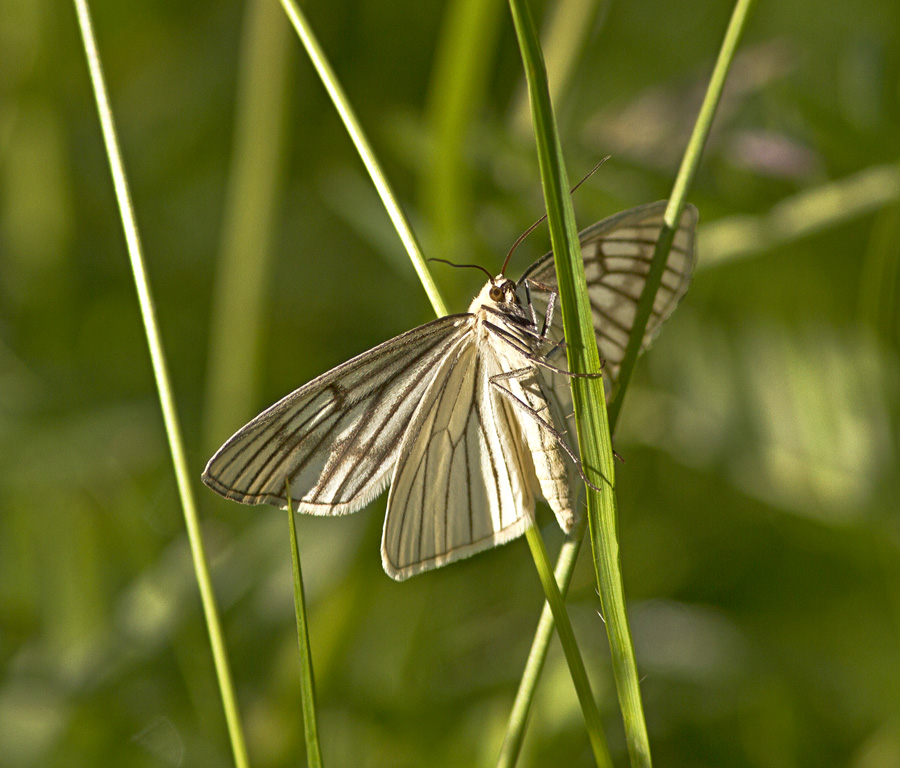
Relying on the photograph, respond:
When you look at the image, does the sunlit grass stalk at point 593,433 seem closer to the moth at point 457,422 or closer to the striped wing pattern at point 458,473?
the moth at point 457,422

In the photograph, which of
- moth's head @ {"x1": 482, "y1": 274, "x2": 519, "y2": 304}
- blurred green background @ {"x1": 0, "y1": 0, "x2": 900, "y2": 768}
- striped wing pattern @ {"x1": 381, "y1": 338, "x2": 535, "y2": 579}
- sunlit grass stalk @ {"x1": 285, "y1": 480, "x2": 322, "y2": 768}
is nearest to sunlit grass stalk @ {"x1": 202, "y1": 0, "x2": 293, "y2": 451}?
blurred green background @ {"x1": 0, "y1": 0, "x2": 900, "y2": 768}

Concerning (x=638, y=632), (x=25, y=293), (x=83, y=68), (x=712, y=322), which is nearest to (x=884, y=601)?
(x=638, y=632)

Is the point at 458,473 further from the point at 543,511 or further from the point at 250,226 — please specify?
the point at 250,226

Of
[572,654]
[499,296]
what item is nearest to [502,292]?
[499,296]

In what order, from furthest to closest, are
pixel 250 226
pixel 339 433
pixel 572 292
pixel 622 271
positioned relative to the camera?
pixel 250 226
pixel 622 271
pixel 339 433
pixel 572 292

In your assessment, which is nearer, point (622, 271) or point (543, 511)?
point (622, 271)

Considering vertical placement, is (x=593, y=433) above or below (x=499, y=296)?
below

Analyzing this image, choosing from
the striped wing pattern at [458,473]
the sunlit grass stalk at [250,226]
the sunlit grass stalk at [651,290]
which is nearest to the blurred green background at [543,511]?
the sunlit grass stalk at [250,226]

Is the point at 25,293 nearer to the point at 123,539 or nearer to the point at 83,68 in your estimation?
the point at 83,68
